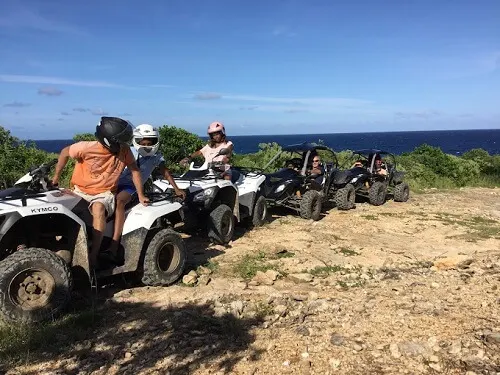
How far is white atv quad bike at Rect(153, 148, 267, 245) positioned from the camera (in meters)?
7.21

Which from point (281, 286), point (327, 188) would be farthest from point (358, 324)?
point (327, 188)

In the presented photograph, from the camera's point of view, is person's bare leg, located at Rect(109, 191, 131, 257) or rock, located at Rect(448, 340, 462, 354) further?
person's bare leg, located at Rect(109, 191, 131, 257)

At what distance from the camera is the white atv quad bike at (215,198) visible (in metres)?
7.21

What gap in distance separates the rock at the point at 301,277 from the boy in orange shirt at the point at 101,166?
96.5 inches

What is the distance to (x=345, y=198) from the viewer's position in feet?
37.0

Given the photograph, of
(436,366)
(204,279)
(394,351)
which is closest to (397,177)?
(204,279)

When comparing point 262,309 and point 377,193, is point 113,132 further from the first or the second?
point 377,193

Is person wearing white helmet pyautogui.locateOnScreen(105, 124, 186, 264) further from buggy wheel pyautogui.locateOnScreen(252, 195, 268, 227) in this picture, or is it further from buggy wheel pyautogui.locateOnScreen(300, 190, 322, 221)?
buggy wheel pyautogui.locateOnScreen(300, 190, 322, 221)

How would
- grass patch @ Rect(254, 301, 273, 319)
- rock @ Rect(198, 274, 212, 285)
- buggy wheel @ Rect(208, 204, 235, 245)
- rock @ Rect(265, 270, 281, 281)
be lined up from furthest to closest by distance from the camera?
buggy wheel @ Rect(208, 204, 235, 245) → rock @ Rect(265, 270, 281, 281) → rock @ Rect(198, 274, 212, 285) → grass patch @ Rect(254, 301, 273, 319)

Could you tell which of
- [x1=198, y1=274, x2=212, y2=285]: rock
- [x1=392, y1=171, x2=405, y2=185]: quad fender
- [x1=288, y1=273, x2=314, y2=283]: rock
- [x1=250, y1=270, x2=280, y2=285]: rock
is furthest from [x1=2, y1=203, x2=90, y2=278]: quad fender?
[x1=392, y1=171, x2=405, y2=185]: quad fender

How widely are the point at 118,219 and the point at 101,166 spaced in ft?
2.01

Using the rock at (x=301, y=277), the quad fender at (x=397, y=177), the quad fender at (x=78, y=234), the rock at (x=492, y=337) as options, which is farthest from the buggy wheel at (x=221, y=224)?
the quad fender at (x=397, y=177)

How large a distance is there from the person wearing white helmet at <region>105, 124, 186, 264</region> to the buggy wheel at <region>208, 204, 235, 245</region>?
1379 mm

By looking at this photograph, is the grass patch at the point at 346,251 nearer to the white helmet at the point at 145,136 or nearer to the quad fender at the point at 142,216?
the quad fender at the point at 142,216
